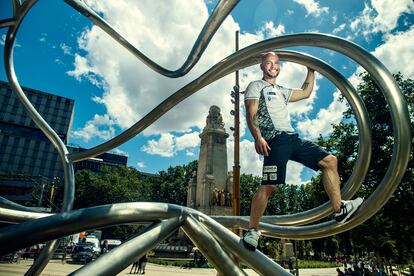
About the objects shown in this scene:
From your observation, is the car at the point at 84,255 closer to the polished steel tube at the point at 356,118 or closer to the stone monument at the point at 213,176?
the stone monument at the point at 213,176

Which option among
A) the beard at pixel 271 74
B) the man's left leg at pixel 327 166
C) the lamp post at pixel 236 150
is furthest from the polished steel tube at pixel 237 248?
the lamp post at pixel 236 150

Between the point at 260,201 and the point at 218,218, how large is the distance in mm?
626

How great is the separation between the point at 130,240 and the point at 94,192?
62.5m

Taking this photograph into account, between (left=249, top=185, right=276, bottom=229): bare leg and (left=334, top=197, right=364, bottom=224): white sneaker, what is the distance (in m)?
0.57

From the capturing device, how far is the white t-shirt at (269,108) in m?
2.48

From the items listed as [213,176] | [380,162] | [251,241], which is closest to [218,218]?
[251,241]

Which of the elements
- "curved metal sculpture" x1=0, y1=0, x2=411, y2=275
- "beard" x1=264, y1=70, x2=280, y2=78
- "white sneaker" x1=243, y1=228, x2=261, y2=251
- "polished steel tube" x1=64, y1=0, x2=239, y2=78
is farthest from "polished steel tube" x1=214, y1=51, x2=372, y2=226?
"white sneaker" x1=243, y1=228, x2=261, y2=251

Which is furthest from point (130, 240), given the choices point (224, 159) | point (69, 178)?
point (224, 159)

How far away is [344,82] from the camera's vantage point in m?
2.54

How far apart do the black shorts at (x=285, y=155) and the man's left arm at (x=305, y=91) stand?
0.51 metres

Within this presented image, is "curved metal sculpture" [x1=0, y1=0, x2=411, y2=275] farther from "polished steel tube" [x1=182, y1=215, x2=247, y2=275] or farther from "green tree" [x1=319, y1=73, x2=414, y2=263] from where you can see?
"green tree" [x1=319, y1=73, x2=414, y2=263]

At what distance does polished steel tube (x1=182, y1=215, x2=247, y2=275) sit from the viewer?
1.79m

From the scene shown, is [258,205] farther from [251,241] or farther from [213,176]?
[213,176]

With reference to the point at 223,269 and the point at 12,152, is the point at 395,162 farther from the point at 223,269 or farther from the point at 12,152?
the point at 12,152
